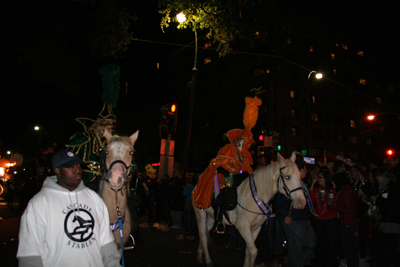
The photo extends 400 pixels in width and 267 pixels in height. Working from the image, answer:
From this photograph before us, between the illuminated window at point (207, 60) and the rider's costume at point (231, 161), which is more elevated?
the illuminated window at point (207, 60)

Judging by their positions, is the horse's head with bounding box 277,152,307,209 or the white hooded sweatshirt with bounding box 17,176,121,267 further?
the horse's head with bounding box 277,152,307,209

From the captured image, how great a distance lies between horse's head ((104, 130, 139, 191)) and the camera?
358 centimetres

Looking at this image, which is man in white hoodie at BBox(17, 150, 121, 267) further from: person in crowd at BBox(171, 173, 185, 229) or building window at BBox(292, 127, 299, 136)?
building window at BBox(292, 127, 299, 136)

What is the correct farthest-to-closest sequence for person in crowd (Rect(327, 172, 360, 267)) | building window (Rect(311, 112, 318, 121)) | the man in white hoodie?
building window (Rect(311, 112, 318, 121))
person in crowd (Rect(327, 172, 360, 267))
the man in white hoodie

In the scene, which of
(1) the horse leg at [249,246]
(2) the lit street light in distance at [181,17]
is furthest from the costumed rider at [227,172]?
(2) the lit street light in distance at [181,17]

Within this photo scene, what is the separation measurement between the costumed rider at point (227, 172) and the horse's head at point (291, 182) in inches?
44.3

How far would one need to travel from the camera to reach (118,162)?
12.0 ft

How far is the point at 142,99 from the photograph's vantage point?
71.4ft

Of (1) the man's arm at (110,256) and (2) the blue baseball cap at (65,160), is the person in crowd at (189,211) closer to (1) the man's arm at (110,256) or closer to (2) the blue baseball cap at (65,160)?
(1) the man's arm at (110,256)

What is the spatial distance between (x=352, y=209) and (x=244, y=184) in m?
2.46

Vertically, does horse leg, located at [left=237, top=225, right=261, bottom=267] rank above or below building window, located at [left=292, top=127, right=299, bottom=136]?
below

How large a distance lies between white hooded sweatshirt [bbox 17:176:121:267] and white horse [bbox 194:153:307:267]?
3.57 meters

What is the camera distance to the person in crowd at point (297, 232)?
5824mm

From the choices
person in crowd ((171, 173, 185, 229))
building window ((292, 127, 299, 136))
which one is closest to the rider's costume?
person in crowd ((171, 173, 185, 229))
